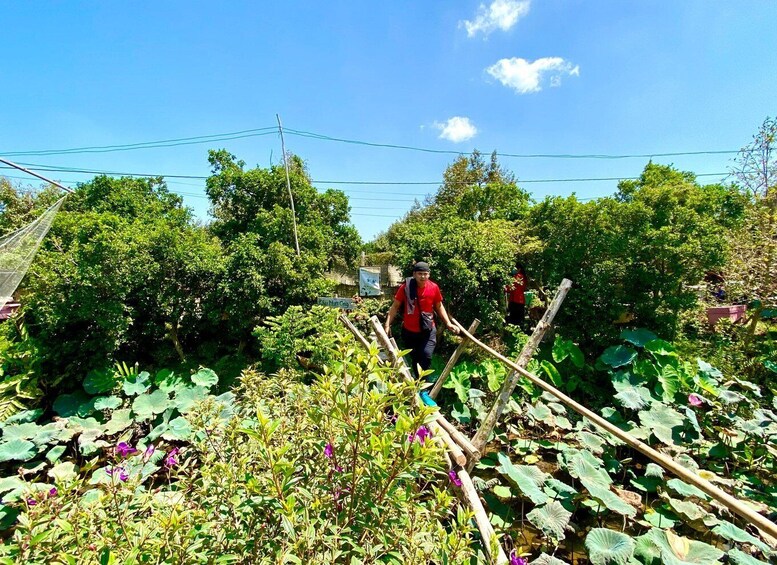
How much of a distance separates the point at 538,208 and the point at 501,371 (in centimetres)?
354

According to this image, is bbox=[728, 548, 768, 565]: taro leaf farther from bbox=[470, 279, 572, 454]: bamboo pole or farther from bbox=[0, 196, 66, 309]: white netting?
bbox=[0, 196, 66, 309]: white netting

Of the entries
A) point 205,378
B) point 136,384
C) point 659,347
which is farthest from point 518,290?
point 136,384

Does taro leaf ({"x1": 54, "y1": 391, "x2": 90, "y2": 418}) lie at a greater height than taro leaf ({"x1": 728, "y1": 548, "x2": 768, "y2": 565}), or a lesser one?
greater

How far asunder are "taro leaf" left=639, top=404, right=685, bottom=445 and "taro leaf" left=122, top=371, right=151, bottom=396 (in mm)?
5660

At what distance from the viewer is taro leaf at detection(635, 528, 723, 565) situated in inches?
74.8

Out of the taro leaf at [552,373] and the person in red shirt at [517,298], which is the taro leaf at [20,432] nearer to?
the taro leaf at [552,373]

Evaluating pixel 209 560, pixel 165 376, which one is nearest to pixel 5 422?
pixel 165 376

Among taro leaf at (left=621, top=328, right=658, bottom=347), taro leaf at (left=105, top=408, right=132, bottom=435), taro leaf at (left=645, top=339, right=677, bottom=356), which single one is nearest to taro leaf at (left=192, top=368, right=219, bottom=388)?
taro leaf at (left=105, top=408, right=132, bottom=435)

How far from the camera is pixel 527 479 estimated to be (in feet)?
8.79

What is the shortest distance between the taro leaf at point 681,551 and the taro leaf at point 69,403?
589 cm

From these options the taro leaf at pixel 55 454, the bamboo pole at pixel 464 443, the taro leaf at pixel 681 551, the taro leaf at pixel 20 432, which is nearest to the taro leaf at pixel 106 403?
the taro leaf at pixel 20 432

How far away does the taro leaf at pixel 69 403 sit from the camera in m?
4.41

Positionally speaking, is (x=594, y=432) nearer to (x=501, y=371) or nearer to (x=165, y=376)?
(x=501, y=371)

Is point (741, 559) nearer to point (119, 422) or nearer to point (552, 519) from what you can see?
point (552, 519)
